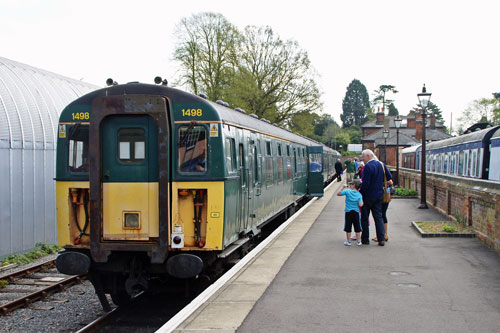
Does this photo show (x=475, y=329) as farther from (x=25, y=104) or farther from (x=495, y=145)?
(x=495, y=145)

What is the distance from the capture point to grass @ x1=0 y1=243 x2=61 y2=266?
12.7 meters

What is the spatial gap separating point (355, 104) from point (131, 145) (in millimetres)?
137897

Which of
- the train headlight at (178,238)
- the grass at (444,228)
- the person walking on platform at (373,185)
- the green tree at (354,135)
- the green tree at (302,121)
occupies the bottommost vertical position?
the grass at (444,228)

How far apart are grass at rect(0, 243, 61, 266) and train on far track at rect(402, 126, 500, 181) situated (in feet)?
43.9

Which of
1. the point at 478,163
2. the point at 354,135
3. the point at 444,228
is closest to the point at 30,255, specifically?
the point at 444,228

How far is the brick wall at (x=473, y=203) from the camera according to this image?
32.7 ft

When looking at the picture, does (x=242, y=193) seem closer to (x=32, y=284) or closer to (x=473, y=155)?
(x=32, y=284)

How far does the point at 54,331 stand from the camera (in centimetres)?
793

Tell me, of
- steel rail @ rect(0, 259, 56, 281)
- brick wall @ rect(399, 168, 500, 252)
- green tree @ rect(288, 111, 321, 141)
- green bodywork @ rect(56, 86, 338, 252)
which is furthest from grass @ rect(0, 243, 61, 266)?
green tree @ rect(288, 111, 321, 141)

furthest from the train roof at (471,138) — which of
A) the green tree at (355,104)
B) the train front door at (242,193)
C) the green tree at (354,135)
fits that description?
the green tree at (355,104)

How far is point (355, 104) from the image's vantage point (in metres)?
142

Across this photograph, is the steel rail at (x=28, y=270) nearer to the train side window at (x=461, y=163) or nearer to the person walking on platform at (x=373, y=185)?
the person walking on platform at (x=373, y=185)

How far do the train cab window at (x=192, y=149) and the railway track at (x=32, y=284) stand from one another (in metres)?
3.84

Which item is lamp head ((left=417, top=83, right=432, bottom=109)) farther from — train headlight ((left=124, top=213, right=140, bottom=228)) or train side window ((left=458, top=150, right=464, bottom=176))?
train headlight ((left=124, top=213, right=140, bottom=228))
